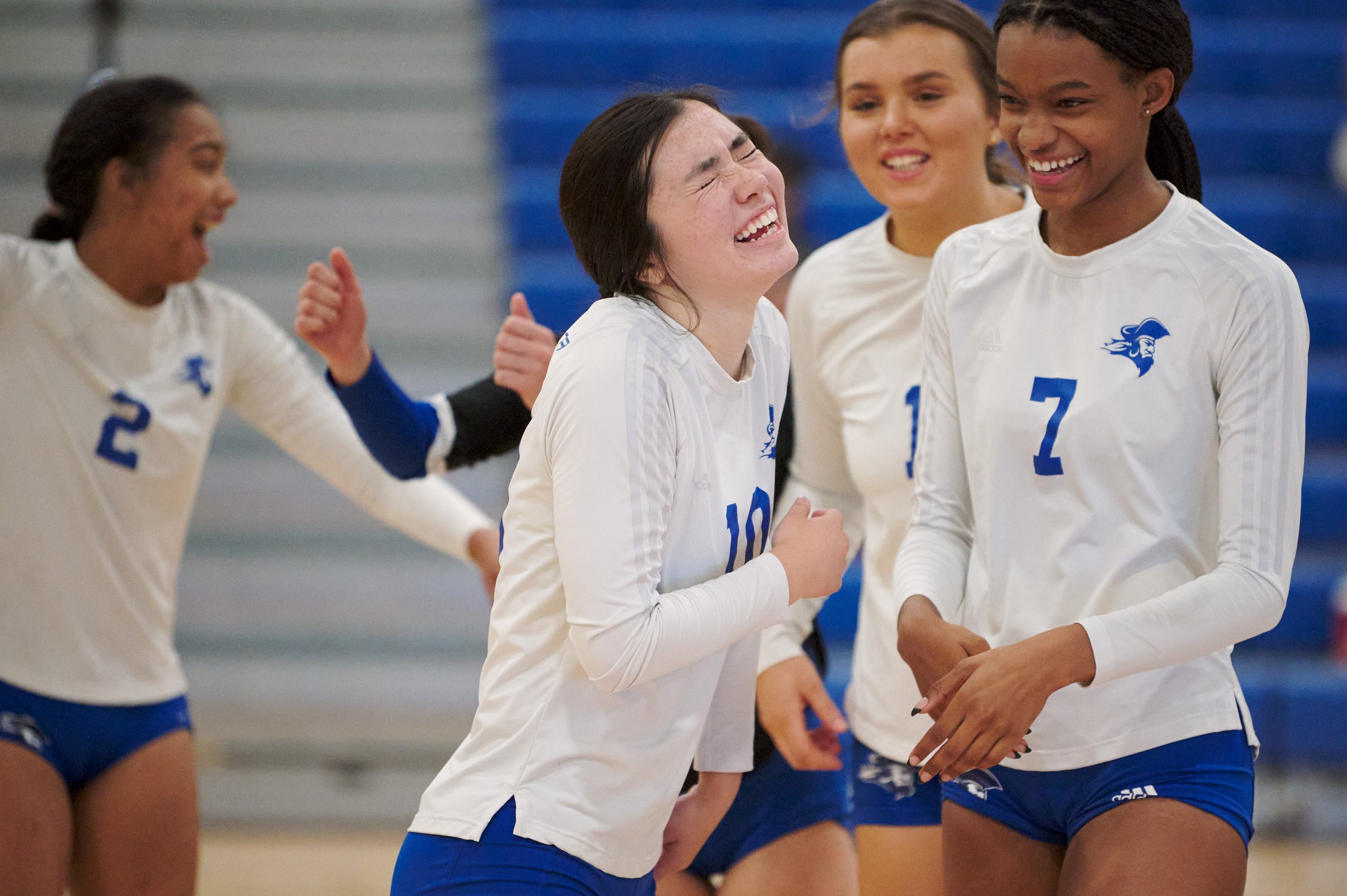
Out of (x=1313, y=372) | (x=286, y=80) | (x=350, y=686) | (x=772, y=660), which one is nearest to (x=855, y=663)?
(x=772, y=660)

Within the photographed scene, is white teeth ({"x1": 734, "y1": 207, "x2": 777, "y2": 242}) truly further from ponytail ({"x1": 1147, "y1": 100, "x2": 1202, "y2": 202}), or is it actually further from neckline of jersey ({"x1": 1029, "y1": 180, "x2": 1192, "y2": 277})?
ponytail ({"x1": 1147, "y1": 100, "x2": 1202, "y2": 202})

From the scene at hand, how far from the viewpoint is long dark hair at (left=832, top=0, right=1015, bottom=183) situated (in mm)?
2326

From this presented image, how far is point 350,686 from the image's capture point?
4.89m

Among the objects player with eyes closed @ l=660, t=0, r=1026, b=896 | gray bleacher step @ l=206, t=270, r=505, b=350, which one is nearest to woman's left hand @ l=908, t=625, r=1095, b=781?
player with eyes closed @ l=660, t=0, r=1026, b=896

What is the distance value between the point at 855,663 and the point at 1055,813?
25.8 inches

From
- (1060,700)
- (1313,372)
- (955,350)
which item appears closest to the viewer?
(1060,700)

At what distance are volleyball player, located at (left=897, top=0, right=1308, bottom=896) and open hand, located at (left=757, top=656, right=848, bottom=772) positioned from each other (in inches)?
12.5

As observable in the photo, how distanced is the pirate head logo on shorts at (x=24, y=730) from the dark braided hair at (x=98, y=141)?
3.02ft

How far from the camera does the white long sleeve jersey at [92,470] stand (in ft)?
8.13

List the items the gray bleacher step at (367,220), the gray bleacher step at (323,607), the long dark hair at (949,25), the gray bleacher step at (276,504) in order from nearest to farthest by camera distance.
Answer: the long dark hair at (949,25), the gray bleacher step at (323,607), the gray bleacher step at (276,504), the gray bleacher step at (367,220)

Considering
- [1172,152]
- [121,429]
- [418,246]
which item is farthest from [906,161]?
[418,246]

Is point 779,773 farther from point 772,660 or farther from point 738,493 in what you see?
point 738,493

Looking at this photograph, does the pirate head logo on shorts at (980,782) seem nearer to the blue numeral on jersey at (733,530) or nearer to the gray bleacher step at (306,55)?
the blue numeral on jersey at (733,530)

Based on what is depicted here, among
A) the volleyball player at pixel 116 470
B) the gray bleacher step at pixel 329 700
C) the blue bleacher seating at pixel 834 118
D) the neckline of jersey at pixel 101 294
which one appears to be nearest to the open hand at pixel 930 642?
the volleyball player at pixel 116 470
